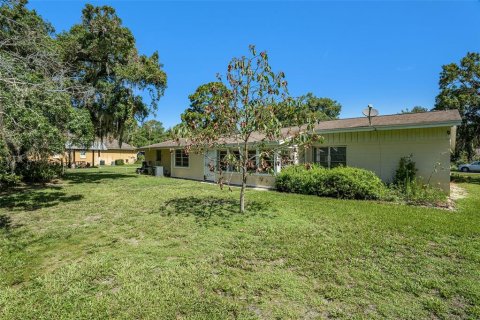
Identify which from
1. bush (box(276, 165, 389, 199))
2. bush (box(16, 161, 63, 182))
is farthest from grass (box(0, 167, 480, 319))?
bush (box(16, 161, 63, 182))

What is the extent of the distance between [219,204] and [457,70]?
19.6 meters

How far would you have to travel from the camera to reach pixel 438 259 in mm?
4160

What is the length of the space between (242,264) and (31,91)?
513 centimetres

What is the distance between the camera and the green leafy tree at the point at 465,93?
53.7ft

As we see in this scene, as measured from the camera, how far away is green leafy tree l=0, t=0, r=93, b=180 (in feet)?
16.4

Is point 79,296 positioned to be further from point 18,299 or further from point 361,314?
point 361,314

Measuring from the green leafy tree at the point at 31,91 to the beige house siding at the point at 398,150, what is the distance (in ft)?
34.6

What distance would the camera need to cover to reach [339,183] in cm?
948

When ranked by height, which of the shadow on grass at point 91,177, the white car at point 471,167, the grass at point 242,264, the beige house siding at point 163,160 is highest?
the beige house siding at point 163,160

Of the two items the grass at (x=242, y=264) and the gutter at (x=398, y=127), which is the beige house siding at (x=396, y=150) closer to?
the gutter at (x=398, y=127)

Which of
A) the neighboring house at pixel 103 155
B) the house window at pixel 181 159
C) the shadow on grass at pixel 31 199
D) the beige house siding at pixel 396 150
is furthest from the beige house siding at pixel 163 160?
the beige house siding at pixel 396 150

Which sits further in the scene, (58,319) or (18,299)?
(18,299)

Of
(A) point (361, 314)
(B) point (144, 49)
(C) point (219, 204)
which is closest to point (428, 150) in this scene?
(C) point (219, 204)

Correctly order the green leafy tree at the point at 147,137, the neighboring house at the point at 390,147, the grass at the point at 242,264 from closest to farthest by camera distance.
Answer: the grass at the point at 242,264 < the neighboring house at the point at 390,147 < the green leafy tree at the point at 147,137
